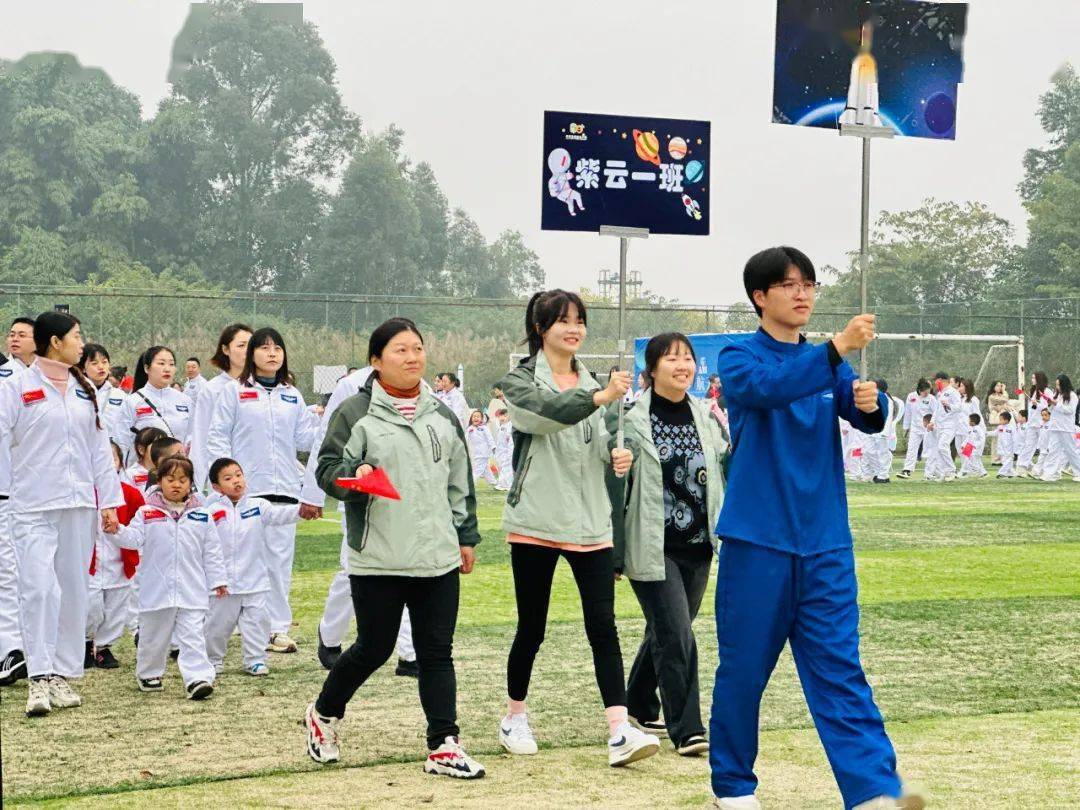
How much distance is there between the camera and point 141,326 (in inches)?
1283

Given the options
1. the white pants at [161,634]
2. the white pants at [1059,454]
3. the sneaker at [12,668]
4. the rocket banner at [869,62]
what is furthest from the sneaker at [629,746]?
the white pants at [1059,454]

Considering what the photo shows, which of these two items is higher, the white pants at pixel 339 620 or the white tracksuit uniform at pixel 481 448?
the white pants at pixel 339 620

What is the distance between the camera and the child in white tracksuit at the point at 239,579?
855 centimetres

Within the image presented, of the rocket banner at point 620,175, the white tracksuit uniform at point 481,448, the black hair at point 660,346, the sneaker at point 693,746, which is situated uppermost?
the rocket banner at point 620,175

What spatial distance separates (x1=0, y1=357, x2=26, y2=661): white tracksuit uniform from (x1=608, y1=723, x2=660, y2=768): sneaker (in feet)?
11.4

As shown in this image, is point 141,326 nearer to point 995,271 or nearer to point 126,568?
point 126,568

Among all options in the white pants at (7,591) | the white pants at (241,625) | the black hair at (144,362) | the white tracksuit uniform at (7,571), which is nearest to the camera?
the white tracksuit uniform at (7,571)

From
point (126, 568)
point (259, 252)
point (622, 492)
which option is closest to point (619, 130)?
point (622, 492)

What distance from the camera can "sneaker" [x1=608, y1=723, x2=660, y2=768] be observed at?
241 inches

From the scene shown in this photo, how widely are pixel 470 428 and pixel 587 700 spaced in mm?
20681

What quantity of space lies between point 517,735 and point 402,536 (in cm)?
105

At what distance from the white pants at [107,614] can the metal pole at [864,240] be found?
17.2 feet

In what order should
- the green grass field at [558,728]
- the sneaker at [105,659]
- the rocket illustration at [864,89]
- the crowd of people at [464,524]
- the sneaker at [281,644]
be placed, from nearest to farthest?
1. the crowd of people at [464,524]
2. the rocket illustration at [864,89]
3. the green grass field at [558,728]
4. the sneaker at [105,659]
5. the sneaker at [281,644]

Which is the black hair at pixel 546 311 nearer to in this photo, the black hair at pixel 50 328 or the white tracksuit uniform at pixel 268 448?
the black hair at pixel 50 328
